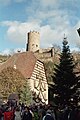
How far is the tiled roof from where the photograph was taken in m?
60.8

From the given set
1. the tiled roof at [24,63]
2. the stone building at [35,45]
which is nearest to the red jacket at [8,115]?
the tiled roof at [24,63]

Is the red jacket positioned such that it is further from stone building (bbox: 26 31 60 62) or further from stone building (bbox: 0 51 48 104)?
stone building (bbox: 26 31 60 62)

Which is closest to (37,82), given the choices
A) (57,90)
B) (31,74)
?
(31,74)

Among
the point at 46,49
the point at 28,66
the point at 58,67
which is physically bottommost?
the point at 58,67

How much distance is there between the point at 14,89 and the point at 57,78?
14335 millimetres

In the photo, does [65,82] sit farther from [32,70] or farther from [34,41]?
[34,41]

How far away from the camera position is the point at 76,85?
34844mm

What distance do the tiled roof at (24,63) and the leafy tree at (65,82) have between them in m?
24.2

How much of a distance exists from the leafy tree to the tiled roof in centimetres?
2423

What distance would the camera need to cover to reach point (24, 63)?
208 ft

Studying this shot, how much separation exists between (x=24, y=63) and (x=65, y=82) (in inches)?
1140

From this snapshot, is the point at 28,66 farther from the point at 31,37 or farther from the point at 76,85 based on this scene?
the point at 31,37

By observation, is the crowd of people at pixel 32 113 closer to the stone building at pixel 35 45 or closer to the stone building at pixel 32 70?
the stone building at pixel 32 70

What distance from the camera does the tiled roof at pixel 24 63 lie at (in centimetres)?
6081
